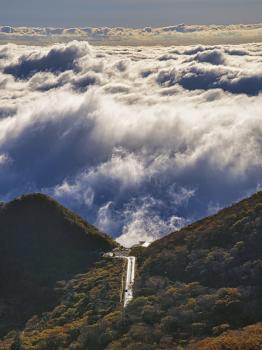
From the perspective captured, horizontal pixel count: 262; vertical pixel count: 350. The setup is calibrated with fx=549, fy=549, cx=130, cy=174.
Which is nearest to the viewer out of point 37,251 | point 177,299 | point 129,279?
point 177,299

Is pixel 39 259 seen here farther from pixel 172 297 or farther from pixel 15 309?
pixel 172 297

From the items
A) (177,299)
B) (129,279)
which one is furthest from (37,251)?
(177,299)

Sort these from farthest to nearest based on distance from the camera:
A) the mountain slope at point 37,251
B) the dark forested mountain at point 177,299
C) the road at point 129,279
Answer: the mountain slope at point 37,251 → the road at point 129,279 → the dark forested mountain at point 177,299

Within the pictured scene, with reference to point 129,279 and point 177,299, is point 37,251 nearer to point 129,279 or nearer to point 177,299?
point 129,279

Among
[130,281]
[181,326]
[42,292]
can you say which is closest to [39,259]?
[42,292]

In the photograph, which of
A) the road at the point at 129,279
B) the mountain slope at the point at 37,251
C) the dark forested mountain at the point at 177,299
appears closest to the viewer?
the dark forested mountain at the point at 177,299

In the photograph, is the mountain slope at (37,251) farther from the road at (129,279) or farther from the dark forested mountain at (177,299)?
the road at (129,279)

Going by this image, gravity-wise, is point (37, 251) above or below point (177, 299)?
above

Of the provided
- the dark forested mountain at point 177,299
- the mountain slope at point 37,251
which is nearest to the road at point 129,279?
→ the dark forested mountain at point 177,299
